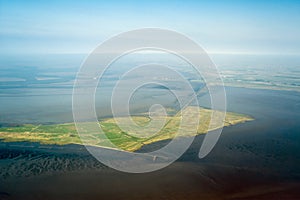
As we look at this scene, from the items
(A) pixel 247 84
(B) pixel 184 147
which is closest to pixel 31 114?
(B) pixel 184 147

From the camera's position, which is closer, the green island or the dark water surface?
the dark water surface

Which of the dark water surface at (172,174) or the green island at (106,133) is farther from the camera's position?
the green island at (106,133)

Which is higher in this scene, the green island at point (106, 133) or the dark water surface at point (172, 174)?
the green island at point (106, 133)

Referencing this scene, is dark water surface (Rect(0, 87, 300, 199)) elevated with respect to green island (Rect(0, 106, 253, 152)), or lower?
lower

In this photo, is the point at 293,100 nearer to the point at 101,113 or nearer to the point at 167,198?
the point at 101,113
